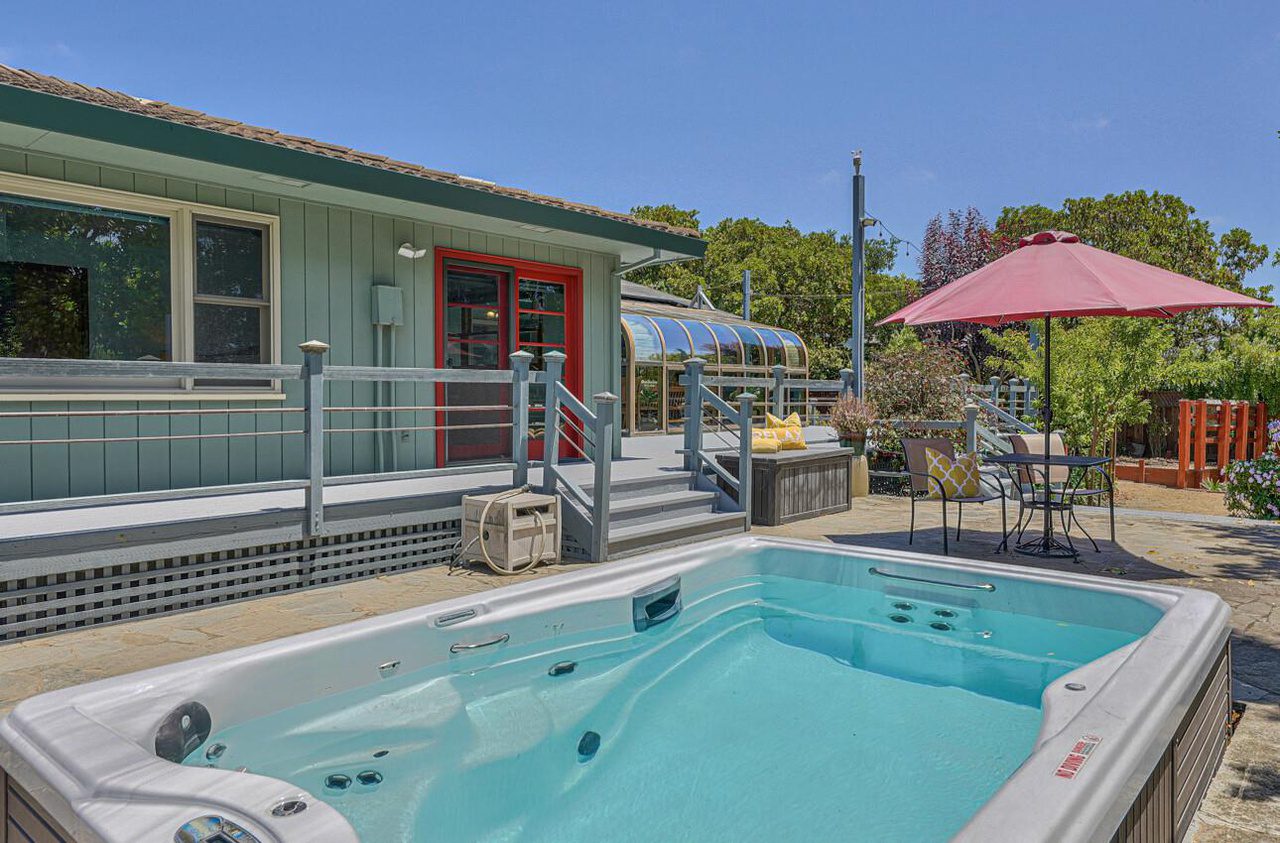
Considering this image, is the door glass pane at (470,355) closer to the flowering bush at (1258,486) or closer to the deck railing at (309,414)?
the deck railing at (309,414)

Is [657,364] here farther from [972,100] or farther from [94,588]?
[972,100]

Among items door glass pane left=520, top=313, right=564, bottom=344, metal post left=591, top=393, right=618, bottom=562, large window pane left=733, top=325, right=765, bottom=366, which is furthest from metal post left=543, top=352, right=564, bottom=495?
large window pane left=733, top=325, right=765, bottom=366

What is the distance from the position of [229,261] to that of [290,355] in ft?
2.56

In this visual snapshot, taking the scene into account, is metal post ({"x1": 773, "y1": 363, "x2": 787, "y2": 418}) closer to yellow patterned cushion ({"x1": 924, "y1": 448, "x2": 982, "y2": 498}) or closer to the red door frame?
the red door frame

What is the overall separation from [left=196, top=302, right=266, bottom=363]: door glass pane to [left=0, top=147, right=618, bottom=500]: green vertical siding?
0.19 metres

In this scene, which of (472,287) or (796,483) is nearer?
(472,287)

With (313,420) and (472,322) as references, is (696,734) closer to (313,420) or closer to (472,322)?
(313,420)

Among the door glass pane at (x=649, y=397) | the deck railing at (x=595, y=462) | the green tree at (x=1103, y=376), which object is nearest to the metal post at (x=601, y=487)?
the deck railing at (x=595, y=462)

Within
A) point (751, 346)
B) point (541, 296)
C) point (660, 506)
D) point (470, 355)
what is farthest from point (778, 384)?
point (751, 346)

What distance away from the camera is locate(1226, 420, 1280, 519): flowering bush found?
7973 millimetres

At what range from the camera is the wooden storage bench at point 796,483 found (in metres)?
7.37

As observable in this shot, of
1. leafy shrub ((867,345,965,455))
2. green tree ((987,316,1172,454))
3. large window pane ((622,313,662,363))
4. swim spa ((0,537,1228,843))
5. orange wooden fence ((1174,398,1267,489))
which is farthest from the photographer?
large window pane ((622,313,662,363))

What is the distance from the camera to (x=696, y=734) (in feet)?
11.3

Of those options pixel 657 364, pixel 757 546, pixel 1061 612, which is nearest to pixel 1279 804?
pixel 1061 612
